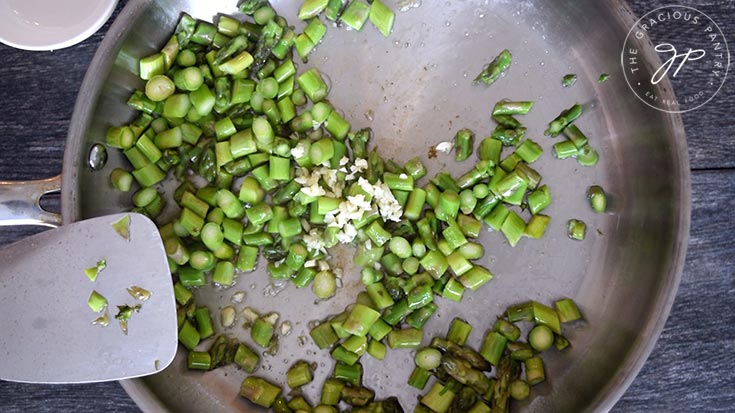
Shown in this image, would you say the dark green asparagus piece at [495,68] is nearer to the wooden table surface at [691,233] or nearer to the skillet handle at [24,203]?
the wooden table surface at [691,233]

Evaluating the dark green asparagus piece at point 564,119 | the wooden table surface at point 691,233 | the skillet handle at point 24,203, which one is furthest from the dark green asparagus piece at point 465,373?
the skillet handle at point 24,203

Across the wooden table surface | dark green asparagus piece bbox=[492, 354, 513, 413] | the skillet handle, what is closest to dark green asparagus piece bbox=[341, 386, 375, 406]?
dark green asparagus piece bbox=[492, 354, 513, 413]

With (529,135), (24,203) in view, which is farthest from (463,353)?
(24,203)

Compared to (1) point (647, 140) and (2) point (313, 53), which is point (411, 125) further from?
(1) point (647, 140)

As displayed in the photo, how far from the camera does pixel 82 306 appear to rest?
142cm

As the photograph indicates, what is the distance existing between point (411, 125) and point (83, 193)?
791 mm

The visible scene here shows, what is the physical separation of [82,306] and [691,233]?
147 centimetres

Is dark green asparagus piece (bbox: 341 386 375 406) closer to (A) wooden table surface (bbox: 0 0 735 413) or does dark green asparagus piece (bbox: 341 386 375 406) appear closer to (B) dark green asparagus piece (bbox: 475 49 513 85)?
(A) wooden table surface (bbox: 0 0 735 413)

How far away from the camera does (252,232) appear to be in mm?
1573

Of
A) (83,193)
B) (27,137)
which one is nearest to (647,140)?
(83,193)

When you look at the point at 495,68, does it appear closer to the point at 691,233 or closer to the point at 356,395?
the point at 691,233

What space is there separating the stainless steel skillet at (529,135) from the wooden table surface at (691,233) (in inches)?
6.1

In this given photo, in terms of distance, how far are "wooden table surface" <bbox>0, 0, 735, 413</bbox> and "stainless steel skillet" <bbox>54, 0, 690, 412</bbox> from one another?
6.1 inches

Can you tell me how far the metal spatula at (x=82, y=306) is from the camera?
140 cm
